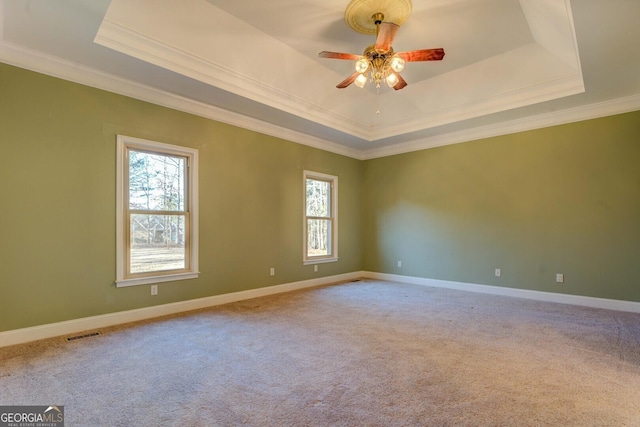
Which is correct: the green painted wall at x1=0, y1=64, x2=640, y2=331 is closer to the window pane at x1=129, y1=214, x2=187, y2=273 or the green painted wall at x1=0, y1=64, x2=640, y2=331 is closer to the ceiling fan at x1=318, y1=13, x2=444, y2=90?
the window pane at x1=129, y1=214, x2=187, y2=273

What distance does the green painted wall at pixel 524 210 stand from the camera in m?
4.24

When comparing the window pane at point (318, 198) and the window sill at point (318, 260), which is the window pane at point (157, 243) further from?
the window pane at point (318, 198)

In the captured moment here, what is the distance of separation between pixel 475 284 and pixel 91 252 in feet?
18.3

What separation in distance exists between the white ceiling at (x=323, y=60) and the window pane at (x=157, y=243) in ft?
4.96

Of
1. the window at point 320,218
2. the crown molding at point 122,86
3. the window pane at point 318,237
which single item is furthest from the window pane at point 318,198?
the crown molding at point 122,86

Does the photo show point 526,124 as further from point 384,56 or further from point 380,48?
point 380,48

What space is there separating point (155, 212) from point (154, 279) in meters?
0.83

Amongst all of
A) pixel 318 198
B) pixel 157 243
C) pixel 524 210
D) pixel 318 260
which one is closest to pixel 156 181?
pixel 157 243

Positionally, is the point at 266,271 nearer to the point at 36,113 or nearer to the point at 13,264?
the point at 13,264

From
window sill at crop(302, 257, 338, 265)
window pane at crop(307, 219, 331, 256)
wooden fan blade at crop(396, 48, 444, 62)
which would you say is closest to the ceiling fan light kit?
wooden fan blade at crop(396, 48, 444, 62)

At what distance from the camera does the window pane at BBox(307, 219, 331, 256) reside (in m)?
5.99

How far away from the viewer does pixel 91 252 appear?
11.2 ft

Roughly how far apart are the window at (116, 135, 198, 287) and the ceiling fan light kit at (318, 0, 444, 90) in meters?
2.42

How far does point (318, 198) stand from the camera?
6.21m
